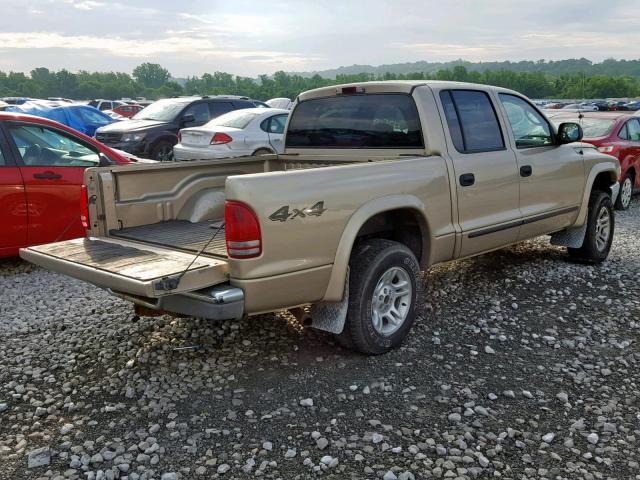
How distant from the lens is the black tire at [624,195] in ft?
33.2

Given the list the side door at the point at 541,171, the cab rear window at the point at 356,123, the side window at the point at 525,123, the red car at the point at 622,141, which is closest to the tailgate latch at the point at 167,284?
the cab rear window at the point at 356,123

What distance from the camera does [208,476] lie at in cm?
290

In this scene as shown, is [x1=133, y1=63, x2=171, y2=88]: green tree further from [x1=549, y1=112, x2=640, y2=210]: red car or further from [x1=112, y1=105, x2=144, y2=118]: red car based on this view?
[x1=549, y1=112, x2=640, y2=210]: red car

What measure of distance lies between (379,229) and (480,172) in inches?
40.8

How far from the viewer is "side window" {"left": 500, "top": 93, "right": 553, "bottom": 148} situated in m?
5.38

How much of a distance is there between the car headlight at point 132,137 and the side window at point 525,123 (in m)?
8.97

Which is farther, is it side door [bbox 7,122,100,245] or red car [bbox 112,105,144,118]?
red car [bbox 112,105,144,118]

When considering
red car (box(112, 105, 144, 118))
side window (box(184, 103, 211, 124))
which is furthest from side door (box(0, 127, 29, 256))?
red car (box(112, 105, 144, 118))

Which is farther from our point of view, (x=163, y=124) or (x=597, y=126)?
(x=163, y=124)

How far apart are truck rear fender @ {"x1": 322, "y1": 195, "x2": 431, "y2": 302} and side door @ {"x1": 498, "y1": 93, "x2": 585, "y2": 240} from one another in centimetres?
133

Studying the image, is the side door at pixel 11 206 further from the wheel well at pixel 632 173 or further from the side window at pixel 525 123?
Answer: the wheel well at pixel 632 173

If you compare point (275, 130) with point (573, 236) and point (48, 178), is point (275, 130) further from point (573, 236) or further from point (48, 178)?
point (573, 236)

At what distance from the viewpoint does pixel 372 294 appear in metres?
3.98

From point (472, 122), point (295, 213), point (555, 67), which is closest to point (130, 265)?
point (295, 213)
